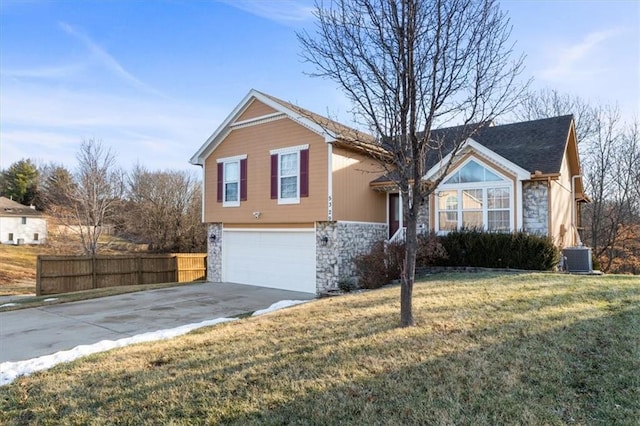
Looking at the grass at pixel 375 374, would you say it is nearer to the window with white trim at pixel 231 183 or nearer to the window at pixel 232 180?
the window at pixel 232 180

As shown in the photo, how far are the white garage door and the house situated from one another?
0.04 m

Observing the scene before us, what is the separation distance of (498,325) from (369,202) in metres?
9.03

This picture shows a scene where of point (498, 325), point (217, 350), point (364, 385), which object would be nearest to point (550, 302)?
point (498, 325)

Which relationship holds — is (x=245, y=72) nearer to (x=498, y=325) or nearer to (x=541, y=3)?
(x=541, y=3)

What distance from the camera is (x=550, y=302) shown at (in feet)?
22.1

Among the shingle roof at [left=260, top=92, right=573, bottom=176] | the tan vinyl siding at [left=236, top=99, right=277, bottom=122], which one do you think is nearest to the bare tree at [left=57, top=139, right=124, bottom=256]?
the tan vinyl siding at [left=236, top=99, right=277, bottom=122]

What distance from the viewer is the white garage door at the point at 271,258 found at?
13461 mm

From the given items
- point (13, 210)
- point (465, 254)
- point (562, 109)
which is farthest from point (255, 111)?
point (13, 210)

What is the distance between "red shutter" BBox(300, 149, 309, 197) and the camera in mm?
13195

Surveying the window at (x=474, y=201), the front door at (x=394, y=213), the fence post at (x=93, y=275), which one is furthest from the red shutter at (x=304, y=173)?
the fence post at (x=93, y=275)

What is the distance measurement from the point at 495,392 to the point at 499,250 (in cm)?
887

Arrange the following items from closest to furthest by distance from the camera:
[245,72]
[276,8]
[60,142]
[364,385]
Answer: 1. [364,385]
2. [276,8]
3. [245,72]
4. [60,142]

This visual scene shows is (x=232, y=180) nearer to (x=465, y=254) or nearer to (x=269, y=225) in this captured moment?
(x=269, y=225)

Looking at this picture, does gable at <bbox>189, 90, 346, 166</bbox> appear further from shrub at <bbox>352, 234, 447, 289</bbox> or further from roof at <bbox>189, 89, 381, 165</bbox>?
shrub at <bbox>352, 234, 447, 289</bbox>
